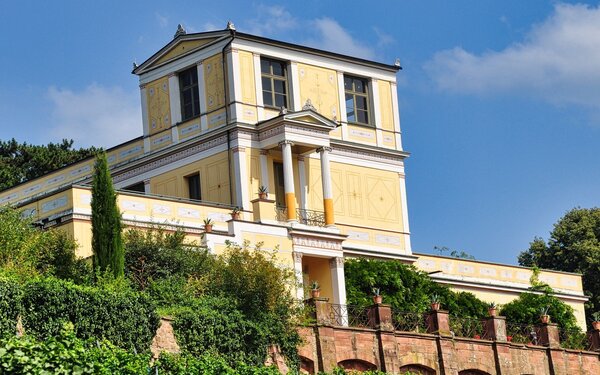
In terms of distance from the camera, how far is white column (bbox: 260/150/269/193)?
63031mm

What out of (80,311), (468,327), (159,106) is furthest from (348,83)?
(80,311)

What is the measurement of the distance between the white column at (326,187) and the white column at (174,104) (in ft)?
20.1

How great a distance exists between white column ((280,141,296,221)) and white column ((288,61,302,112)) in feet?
10.3

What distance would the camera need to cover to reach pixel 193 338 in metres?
48.4

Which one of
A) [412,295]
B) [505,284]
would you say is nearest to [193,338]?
[412,295]

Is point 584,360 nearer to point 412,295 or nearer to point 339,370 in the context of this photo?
point 412,295

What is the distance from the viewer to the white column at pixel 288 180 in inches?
2421

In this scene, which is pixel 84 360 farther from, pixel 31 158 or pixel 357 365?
pixel 31 158

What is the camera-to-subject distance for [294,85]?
65.4 meters

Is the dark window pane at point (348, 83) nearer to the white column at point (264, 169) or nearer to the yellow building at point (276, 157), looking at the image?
the yellow building at point (276, 157)

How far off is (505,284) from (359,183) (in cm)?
902

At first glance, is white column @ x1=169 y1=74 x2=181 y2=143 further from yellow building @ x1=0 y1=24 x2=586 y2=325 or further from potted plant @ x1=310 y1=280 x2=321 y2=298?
potted plant @ x1=310 y1=280 x2=321 y2=298

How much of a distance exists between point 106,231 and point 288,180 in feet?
43.2

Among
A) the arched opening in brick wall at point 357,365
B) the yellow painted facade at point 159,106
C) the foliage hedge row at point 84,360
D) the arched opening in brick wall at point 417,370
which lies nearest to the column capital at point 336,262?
the arched opening in brick wall at point 417,370
